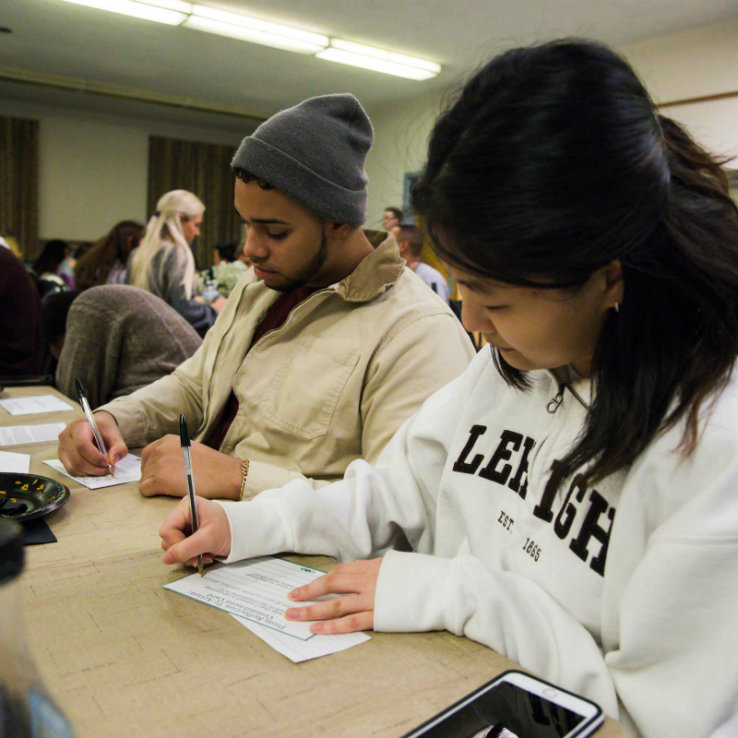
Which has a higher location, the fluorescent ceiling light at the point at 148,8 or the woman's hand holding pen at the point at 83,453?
the fluorescent ceiling light at the point at 148,8

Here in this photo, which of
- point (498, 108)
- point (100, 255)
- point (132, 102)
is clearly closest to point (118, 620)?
point (498, 108)

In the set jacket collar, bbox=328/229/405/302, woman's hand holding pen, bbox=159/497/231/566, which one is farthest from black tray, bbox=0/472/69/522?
jacket collar, bbox=328/229/405/302

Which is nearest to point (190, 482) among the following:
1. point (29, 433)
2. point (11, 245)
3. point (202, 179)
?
point (29, 433)

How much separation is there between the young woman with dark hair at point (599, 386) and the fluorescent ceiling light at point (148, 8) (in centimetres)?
483

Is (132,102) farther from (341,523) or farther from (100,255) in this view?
(341,523)

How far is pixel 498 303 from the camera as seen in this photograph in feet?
2.43

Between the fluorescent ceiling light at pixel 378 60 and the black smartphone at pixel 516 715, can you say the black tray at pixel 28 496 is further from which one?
the fluorescent ceiling light at pixel 378 60

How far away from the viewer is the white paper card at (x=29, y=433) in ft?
4.94

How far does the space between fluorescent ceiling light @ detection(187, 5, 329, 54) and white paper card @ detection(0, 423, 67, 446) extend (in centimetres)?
416

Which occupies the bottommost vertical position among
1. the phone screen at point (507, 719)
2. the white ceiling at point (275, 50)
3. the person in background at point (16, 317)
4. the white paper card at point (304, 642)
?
the person in background at point (16, 317)

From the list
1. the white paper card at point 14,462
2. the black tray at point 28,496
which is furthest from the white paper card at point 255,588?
the white paper card at point 14,462

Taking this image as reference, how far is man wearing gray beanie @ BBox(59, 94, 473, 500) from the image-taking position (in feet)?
4.45

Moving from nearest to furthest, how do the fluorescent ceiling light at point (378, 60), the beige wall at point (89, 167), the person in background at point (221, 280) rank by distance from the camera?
1. the person in background at point (221, 280)
2. the fluorescent ceiling light at point (378, 60)
3. the beige wall at point (89, 167)

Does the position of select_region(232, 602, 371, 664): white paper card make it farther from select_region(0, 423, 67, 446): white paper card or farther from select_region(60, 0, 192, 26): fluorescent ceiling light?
select_region(60, 0, 192, 26): fluorescent ceiling light
